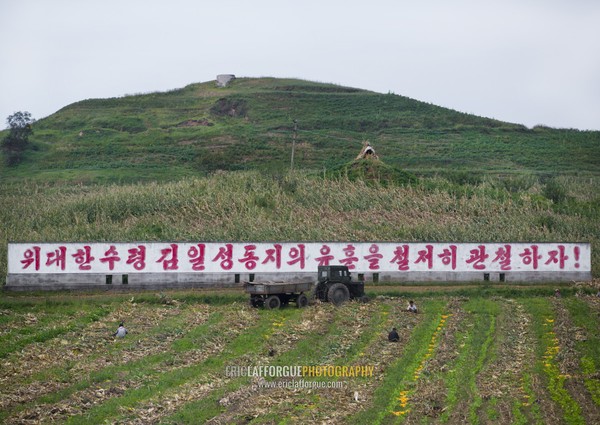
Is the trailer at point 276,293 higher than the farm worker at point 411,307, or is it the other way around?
the trailer at point 276,293

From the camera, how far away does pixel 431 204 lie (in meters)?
65.2

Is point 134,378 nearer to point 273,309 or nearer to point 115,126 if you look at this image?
point 273,309

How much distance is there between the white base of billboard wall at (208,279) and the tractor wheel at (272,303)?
605cm

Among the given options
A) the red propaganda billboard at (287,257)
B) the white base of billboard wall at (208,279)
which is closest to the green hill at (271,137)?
the red propaganda billboard at (287,257)

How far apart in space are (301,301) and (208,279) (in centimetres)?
745

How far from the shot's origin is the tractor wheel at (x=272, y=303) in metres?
42.5

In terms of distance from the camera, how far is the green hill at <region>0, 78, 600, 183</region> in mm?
104188

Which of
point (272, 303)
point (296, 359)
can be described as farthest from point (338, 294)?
point (296, 359)

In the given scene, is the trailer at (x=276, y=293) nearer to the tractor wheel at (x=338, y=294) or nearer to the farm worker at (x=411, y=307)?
the tractor wheel at (x=338, y=294)

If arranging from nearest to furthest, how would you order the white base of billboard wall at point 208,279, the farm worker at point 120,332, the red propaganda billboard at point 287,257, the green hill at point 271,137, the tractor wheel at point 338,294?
the farm worker at point 120,332 < the tractor wheel at point 338,294 < the white base of billboard wall at point 208,279 < the red propaganda billboard at point 287,257 < the green hill at point 271,137

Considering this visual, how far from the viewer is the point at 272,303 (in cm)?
4266

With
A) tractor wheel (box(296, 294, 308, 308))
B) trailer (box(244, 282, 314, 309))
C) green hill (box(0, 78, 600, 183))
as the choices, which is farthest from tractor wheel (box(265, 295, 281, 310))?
green hill (box(0, 78, 600, 183))

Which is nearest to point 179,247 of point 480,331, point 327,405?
point 480,331

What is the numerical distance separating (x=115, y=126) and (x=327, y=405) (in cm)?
10232
